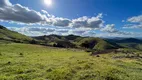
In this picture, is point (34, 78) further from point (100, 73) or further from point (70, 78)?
point (100, 73)

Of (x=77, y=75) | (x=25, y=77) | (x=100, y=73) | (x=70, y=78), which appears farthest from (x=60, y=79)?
(x=100, y=73)

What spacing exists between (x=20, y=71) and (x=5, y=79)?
12.1 feet

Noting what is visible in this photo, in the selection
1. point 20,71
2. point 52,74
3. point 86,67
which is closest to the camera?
point 52,74

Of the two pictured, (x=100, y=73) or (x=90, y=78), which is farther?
(x=100, y=73)

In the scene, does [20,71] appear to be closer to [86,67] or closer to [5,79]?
[5,79]

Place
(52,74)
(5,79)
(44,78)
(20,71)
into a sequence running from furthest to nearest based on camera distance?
1. (20,71)
2. (52,74)
3. (44,78)
4. (5,79)

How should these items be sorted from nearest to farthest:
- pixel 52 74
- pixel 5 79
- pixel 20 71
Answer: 1. pixel 5 79
2. pixel 52 74
3. pixel 20 71

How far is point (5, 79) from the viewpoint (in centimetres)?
1664

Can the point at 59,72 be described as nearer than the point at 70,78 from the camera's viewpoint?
No

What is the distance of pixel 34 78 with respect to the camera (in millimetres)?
17609

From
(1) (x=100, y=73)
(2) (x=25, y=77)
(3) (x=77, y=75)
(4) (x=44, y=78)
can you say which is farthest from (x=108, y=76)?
(2) (x=25, y=77)

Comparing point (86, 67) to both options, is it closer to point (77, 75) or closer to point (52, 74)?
point (77, 75)

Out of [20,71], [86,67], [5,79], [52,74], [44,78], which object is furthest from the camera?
[86,67]

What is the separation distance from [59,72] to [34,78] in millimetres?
3378
